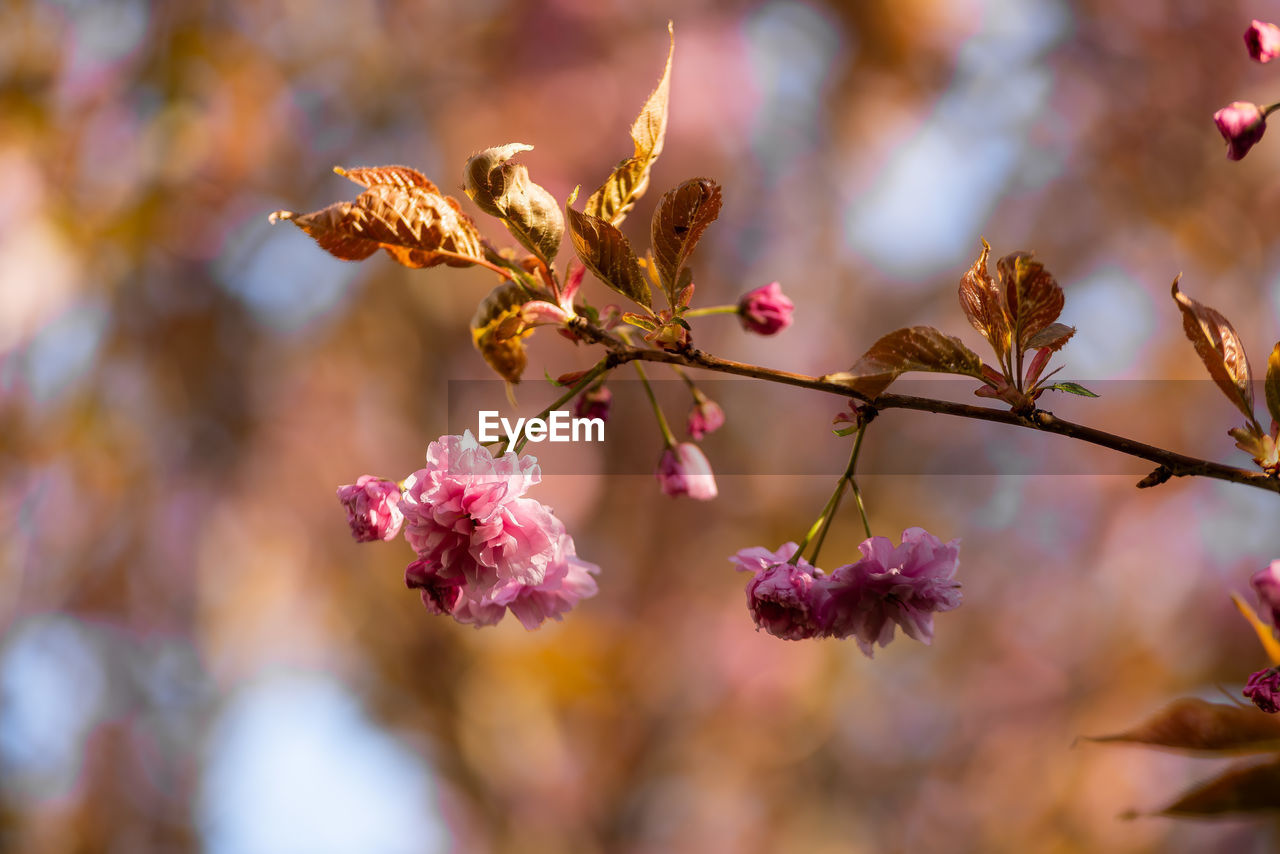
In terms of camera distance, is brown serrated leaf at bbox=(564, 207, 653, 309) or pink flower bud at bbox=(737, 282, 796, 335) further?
pink flower bud at bbox=(737, 282, 796, 335)

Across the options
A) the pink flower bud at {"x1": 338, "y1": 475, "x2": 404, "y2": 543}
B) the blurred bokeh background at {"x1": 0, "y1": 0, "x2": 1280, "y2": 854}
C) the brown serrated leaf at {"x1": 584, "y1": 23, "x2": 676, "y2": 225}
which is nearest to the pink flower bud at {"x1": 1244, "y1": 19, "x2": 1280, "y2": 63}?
the brown serrated leaf at {"x1": 584, "y1": 23, "x2": 676, "y2": 225}

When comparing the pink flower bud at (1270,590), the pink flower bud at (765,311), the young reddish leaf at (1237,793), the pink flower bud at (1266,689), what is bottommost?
the young reddish leaf at (1237,793)

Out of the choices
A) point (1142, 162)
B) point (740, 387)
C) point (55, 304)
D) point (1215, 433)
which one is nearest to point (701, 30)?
point (740, 387)

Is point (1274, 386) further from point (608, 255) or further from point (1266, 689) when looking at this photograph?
point (608, 255)

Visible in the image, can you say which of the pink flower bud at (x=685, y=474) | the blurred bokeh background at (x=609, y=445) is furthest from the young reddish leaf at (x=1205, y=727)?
the blurred bokeh background at (x=609, y=445)

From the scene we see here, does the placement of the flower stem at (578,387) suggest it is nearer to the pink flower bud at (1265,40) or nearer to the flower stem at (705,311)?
the flower stem at (705,311)

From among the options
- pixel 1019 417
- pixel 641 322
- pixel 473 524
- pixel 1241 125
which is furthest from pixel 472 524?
pixel 1241 125

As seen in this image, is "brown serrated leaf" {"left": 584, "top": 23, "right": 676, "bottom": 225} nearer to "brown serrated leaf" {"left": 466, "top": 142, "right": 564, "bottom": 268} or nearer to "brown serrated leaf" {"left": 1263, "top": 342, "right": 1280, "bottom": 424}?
"brown serrated leaf" {"left": 466, "top": 142, "right": 564, "bottom": 268}
